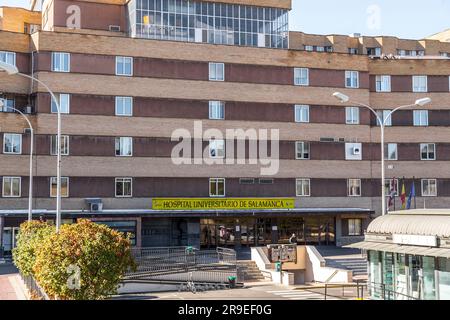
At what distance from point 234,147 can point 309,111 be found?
8.22 m

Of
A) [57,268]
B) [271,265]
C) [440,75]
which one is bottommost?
[271,265]

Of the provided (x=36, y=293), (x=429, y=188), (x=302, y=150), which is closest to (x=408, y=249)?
(x=36, y=293)

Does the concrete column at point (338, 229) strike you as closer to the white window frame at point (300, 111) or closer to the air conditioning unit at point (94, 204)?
the white window frame at point (300, 111)

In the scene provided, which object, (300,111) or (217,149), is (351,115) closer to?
(300,111)

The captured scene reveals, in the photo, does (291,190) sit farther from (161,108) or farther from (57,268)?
(57,268)

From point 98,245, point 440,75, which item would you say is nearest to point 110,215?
point 98,245

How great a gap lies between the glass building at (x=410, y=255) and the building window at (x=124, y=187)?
96.6 ft

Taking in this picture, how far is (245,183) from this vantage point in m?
56.2

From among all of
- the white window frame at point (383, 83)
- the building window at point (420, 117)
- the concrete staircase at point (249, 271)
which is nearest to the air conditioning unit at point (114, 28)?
the white window frame at point (383, 83)

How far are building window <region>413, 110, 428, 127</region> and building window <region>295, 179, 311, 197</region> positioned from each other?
1337 centimetres

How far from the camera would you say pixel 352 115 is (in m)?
59.6

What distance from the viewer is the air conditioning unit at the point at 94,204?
50875 millimetres

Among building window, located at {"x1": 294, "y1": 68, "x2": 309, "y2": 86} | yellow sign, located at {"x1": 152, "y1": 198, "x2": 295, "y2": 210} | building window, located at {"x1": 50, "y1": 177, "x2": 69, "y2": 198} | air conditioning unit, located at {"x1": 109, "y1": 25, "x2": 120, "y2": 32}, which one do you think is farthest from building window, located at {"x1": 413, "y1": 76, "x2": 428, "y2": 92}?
building window, located at {"x1": 50, "y1": 177, "x2": 69, "y2": 198}
